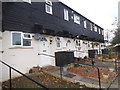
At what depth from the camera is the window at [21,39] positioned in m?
6.64

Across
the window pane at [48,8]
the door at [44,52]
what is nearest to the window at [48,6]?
the window pane at [48,8]

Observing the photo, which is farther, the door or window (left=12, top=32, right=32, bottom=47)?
the door

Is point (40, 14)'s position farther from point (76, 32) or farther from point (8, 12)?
point (76, 32)

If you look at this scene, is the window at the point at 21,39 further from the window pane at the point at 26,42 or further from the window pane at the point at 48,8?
the window pane at the point at 48,8

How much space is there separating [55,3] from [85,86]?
8.93 meters

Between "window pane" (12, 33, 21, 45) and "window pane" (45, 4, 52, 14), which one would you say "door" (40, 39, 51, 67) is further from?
"window pane" (45, 4, 52, 14)

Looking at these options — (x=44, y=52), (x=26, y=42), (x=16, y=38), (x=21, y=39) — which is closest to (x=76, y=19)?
(x=44, y=52)

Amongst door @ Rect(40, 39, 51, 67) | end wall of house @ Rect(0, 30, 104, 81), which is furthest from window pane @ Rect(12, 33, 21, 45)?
door @ Rect(40, 39, 51, 67)

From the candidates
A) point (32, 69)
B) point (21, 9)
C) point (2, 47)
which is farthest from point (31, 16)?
point (32, 69)

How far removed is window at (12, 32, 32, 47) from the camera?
6641 millimetres

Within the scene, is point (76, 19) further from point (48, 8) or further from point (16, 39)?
point (16, 39)

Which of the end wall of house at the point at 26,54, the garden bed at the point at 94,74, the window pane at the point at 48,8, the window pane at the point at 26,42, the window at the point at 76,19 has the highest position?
the window at the point at 76,19

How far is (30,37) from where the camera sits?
775 centimetres

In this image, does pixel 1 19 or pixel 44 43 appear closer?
pixel 1 19
